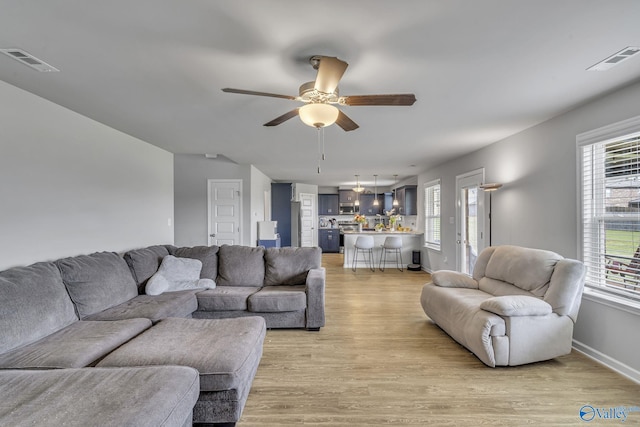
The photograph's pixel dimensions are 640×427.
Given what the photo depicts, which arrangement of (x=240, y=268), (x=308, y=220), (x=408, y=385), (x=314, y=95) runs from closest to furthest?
(x=314, y=95) < (x=408, y=385) < (x=240, y=268) < (x=308, y=220)

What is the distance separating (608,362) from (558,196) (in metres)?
1.60

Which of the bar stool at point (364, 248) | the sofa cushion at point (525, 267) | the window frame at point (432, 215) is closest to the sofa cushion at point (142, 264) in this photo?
the sofa cushion at point (525, 267)

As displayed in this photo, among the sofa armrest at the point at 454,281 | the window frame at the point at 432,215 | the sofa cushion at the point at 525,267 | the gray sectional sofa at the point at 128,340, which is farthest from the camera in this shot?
the window frame at the point at 432,215

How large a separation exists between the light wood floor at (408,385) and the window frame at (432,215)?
3502mm

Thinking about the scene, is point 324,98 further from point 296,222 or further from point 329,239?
point 329,239

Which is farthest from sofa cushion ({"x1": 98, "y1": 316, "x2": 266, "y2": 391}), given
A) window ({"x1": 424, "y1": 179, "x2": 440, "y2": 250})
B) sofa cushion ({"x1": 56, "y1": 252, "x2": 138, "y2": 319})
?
window ({"x1": 424, "y1": 179, "x2": 440, "y2": 250})

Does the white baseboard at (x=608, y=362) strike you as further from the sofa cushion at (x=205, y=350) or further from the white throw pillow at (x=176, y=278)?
the white throw pillow at (x=176, y=278)

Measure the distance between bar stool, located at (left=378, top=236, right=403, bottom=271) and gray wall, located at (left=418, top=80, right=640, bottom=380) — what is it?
8.51 feet

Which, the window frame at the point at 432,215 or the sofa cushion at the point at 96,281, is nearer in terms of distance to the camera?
the sofa cushion at the point at 96,281

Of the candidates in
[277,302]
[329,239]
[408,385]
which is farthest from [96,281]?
[329,239]

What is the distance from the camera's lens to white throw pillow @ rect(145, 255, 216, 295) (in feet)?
10.8

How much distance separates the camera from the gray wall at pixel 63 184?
8.41 ft

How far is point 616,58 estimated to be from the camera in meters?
2.03

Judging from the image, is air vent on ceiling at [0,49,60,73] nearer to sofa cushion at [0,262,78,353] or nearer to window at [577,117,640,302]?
sofa cushion at [0,262,78,353]
